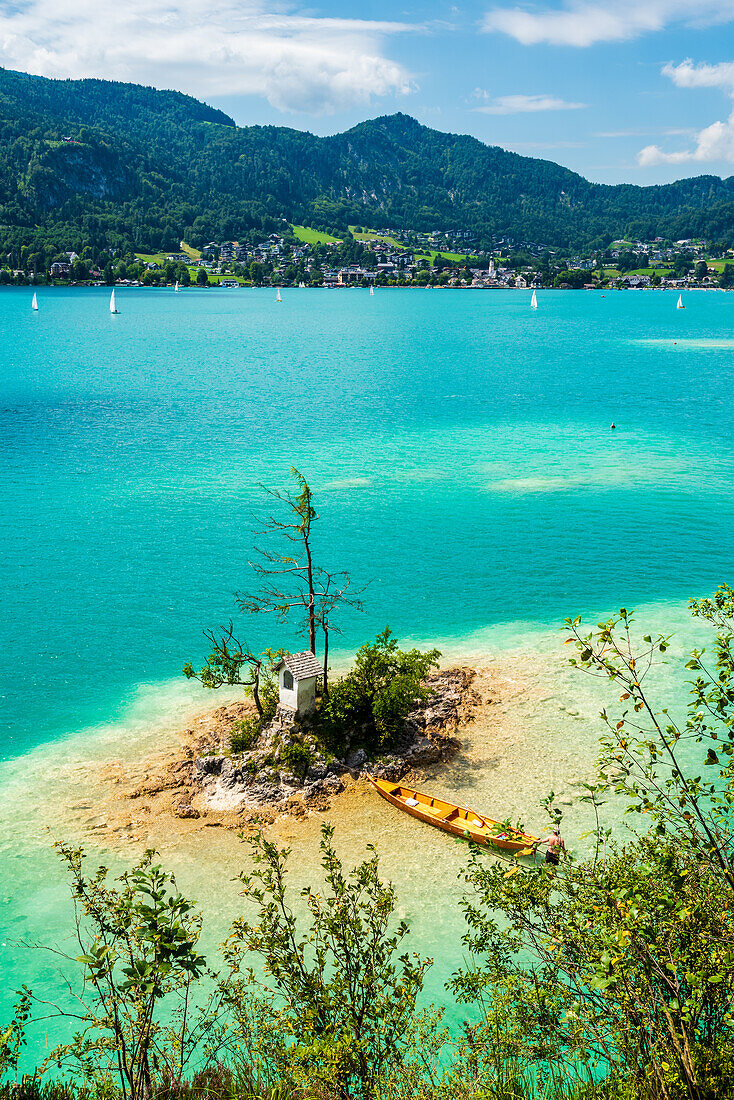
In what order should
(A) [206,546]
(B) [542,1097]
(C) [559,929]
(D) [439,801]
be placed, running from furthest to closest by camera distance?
(A) [206,546] < (D) [439,801] < (B) [542,1097] < (C) [559,929]

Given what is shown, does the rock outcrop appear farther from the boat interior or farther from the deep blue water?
the deep blue water

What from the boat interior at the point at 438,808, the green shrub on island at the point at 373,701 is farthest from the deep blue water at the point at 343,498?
the boat interior at the point at 438,808

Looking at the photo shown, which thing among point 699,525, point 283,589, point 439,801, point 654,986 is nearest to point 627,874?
point 654,986

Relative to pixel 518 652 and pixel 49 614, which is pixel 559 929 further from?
pixel 49 614

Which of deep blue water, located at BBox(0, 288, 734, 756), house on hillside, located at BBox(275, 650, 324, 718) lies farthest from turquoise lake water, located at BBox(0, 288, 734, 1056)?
house on hillside, located at BBox(275, 650, 324, 718)

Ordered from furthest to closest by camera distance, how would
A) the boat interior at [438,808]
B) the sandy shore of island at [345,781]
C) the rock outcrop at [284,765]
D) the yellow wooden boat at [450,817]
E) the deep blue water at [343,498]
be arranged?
the deep blue water at [343,498]
the rock outcrop at [284,765]
the sandy shore of island at [345,781]
the boat interior at [438,808]
the yellow wooden boat at [450,817]

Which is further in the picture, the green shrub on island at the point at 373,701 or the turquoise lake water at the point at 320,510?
the turquoise lake water at the point at 320,510

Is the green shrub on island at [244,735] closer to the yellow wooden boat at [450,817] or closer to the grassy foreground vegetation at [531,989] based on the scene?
the yellow wooden boat at [450,817]
